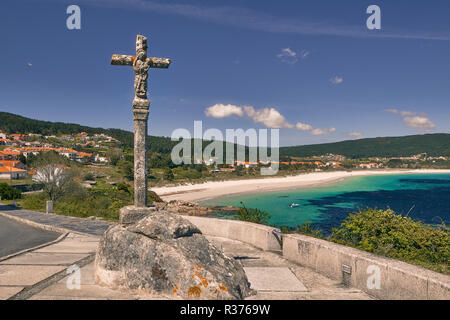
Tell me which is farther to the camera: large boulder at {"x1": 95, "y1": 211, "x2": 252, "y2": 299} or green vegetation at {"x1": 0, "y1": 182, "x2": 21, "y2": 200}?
green vegetation at {"x1": 0, "y1": 182, "x2": 21, "y2": 200}

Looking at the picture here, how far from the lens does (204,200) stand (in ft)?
158

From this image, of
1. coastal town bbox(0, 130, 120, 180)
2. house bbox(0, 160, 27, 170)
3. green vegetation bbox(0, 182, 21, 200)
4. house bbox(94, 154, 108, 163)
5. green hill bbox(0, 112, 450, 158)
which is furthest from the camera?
green hill bbox(0, 112, 450, 158)

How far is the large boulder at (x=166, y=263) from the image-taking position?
4195 mm

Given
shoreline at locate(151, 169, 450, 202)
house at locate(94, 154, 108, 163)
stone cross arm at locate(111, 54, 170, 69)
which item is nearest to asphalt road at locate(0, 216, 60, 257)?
stone cross arm at locate(111, 54, 170, 69)

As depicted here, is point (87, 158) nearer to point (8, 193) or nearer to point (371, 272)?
point (8, 193)

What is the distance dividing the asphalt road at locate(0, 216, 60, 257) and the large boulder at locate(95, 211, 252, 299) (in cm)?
463

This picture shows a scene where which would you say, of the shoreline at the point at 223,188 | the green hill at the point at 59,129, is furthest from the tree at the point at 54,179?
the green hill at the point at 59,129

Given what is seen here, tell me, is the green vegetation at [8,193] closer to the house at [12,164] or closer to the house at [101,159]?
the house at [12,164]

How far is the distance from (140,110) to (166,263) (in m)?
3.54

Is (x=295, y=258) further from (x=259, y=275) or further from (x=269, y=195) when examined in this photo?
(x=269, y=195)

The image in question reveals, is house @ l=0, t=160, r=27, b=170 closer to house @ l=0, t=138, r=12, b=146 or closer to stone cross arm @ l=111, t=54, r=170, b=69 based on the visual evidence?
house @ l=0, t=138, r=12, b=146

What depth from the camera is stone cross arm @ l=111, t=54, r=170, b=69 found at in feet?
21.1

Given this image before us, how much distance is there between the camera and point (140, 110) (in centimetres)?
635

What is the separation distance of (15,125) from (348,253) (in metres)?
179
